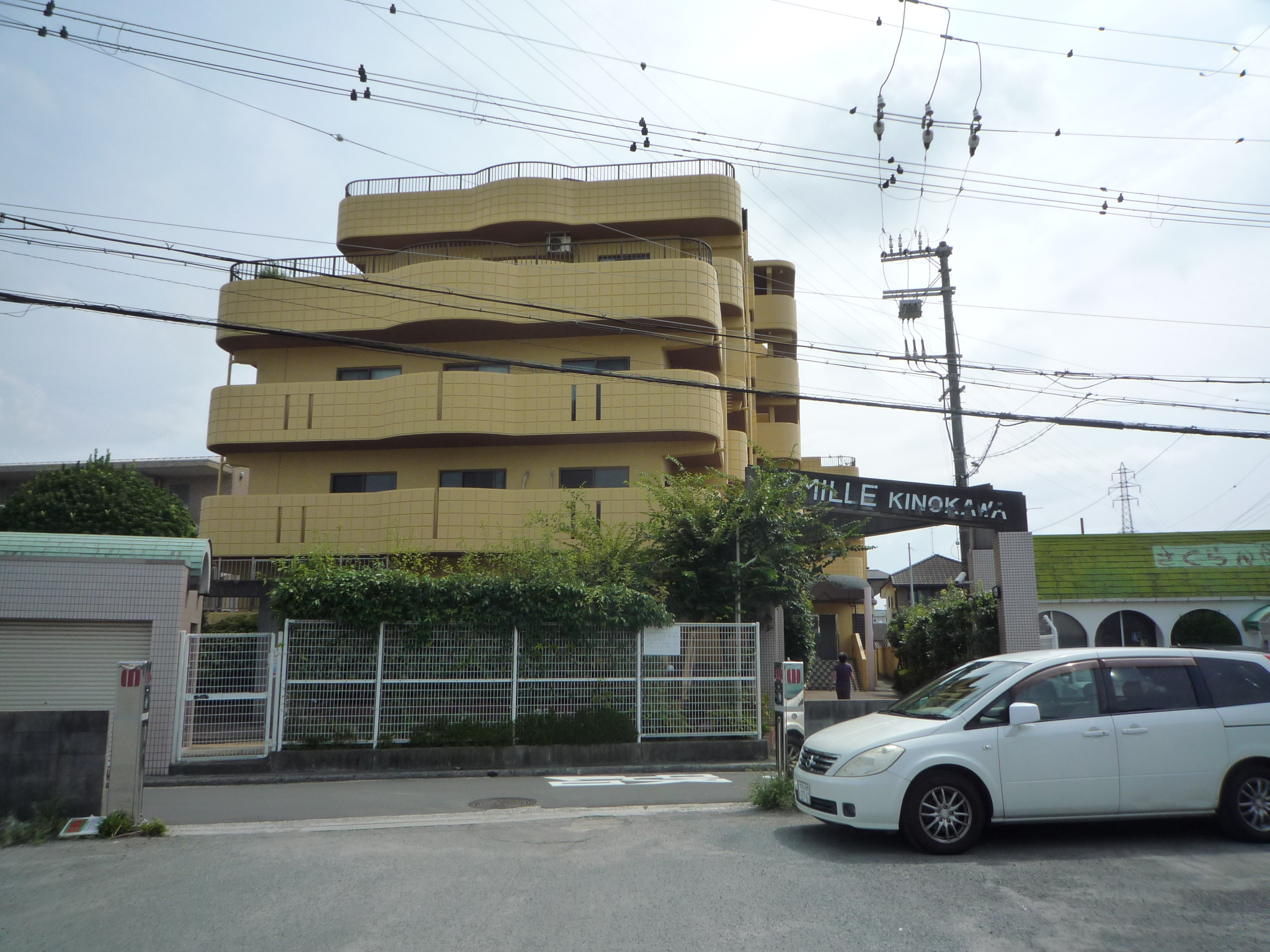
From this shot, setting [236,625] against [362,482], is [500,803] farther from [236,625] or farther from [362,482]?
[362,482]

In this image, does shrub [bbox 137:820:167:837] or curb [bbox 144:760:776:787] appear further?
curb [bbox 144:760:776:787]

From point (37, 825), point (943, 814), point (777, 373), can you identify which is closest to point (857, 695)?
point (777, 373)

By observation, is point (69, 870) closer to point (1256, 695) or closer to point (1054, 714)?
point (1054, 714)

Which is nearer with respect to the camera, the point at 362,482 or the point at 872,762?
the point at 872,762

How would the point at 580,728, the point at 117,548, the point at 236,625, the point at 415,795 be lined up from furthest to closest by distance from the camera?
the point at 236,625, the point at 117,548, the point at 580,728, the point at 415,795

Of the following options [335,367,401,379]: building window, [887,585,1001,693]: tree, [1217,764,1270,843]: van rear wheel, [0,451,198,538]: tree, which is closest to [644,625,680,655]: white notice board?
[887,585,1001,693]: tree

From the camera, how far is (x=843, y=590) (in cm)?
3209

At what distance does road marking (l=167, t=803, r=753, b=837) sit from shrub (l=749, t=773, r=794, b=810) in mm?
216

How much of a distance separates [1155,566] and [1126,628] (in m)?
1.97

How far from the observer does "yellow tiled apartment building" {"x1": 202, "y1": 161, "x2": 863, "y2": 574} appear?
24.6 meters

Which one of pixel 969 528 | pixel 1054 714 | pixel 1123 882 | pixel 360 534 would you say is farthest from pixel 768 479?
pixel 360 534

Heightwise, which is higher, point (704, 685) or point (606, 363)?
point (606, 363)

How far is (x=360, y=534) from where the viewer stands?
81.2ft

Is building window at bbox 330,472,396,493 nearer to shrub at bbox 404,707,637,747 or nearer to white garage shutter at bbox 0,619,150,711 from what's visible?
white garage shutter at bbox 0,619,150,711
